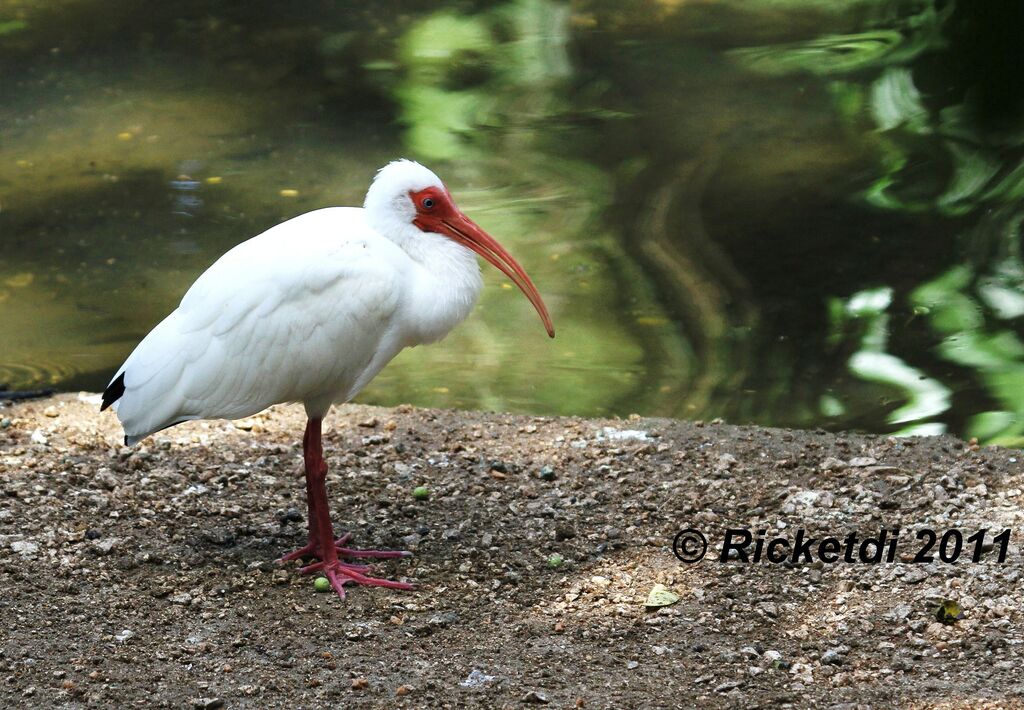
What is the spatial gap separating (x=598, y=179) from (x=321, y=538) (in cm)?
406

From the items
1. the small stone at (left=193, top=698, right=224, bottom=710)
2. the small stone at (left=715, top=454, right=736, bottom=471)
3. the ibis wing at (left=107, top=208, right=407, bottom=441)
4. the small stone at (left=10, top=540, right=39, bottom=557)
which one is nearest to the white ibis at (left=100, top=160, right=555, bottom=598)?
the ibis wing at (left=107, top=208, right=407, bottom=441)

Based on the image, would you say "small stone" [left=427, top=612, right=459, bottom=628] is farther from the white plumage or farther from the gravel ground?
the white plumage

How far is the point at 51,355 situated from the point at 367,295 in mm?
2857

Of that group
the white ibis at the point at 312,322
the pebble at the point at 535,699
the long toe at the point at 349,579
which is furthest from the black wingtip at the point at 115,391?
the pebble at the point at 535,699

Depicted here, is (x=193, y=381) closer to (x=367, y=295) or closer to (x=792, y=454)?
(x=367, y=295)

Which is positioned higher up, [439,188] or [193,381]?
[439,188]

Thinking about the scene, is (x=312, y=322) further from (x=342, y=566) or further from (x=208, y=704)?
(x=208, y=704)

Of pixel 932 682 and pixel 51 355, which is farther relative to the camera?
pixel 51 355

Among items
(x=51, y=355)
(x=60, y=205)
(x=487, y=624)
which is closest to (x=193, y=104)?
(x=60, y=205)

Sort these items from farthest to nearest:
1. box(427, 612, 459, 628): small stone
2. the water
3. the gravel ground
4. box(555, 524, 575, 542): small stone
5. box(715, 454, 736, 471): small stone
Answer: the water → box(715, 454, 736, 471): small stone → box(555, 524, 575, 542): small stone → box(427, 612, 459, 628): small stone → the gravel ground

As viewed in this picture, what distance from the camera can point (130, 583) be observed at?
4160mm

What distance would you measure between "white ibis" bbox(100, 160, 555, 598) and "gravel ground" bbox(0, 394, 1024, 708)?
31 cm

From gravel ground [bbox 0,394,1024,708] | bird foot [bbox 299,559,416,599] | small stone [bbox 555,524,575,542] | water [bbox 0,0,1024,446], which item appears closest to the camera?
gravel ground [bbox 0,394,1024,708]

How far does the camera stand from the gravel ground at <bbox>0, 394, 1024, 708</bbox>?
366cm
